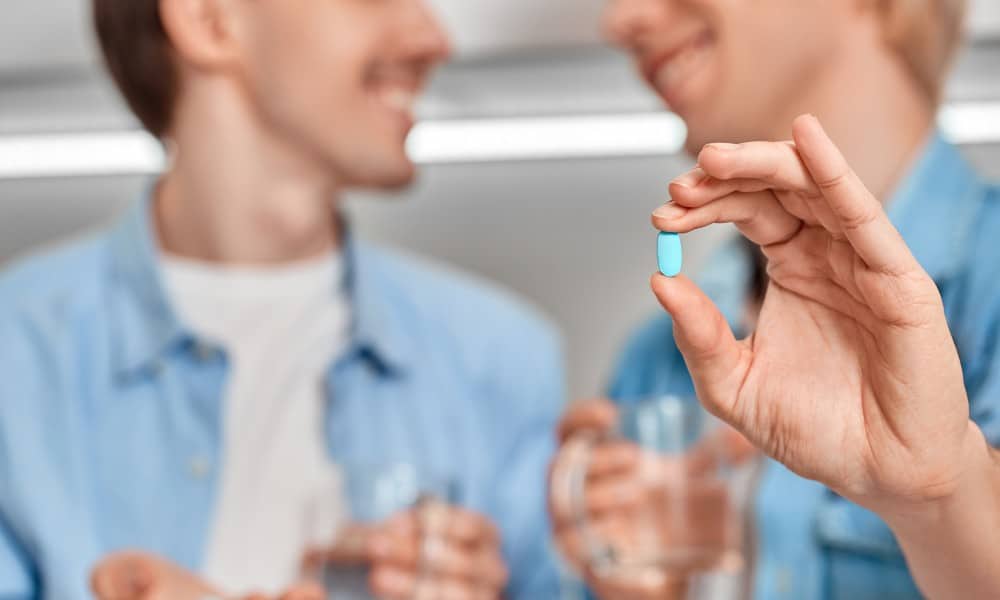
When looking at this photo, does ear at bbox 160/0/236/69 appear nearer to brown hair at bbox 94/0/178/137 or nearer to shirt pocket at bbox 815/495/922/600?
brown hair at bbox 94/0/178/137

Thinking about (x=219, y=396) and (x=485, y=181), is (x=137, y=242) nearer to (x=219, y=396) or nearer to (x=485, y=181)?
(x=219, y=396)

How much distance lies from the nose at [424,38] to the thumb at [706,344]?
2.22 feet

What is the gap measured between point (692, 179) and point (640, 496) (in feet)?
1.19

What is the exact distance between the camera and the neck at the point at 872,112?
61 centimetres

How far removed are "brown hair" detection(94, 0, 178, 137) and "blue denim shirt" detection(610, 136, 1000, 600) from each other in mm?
503

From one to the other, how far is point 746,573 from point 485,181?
55 cm

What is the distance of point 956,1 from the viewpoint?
74 cm

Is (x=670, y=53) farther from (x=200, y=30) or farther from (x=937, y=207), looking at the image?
(x=200, y=30)

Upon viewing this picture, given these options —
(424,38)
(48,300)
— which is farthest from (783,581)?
(48,300)

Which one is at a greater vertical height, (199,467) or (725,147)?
(725,147)

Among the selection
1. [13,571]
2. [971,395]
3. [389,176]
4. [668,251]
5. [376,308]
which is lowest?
[13,571]

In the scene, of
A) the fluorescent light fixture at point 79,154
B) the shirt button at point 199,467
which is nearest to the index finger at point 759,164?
the shirt button at point 199,467

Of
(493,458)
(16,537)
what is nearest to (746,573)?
(493,458)

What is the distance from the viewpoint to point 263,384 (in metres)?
1.01
